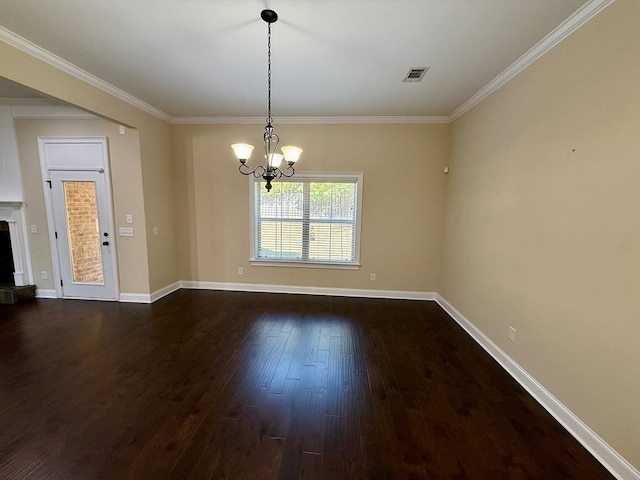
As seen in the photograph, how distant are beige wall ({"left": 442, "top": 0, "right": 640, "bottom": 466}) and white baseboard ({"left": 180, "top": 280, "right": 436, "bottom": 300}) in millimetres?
1581

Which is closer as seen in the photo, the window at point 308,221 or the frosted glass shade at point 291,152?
the frosted glass shade at point 291,152

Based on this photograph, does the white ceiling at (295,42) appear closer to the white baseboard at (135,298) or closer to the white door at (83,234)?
the white door at (83,234)

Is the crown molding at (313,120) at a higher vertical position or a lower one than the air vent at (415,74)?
lower

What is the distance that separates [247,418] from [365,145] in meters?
3.96

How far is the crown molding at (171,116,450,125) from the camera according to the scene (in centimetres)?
427

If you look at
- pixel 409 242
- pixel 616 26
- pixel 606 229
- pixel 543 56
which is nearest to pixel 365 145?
pixel 409 242

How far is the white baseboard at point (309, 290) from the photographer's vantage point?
4.66 meters

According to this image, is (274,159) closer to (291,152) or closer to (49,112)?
(291,152)

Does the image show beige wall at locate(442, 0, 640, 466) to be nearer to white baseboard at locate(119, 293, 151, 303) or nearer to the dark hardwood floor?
the dark hardwood floor

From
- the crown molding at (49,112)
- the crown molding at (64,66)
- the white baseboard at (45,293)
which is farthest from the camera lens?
the white baseboard at (45,293)

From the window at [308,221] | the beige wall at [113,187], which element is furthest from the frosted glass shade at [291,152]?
→ the beige wall at [113,187]

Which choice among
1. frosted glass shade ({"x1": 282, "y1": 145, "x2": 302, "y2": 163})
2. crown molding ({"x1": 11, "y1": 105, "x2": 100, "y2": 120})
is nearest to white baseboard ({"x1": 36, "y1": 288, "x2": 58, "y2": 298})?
crown molding ({"x1": 11, "y1": 105, "x2": 100, "y2": 120})

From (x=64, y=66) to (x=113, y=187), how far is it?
1.70m

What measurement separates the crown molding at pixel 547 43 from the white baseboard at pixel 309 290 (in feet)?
9.79
